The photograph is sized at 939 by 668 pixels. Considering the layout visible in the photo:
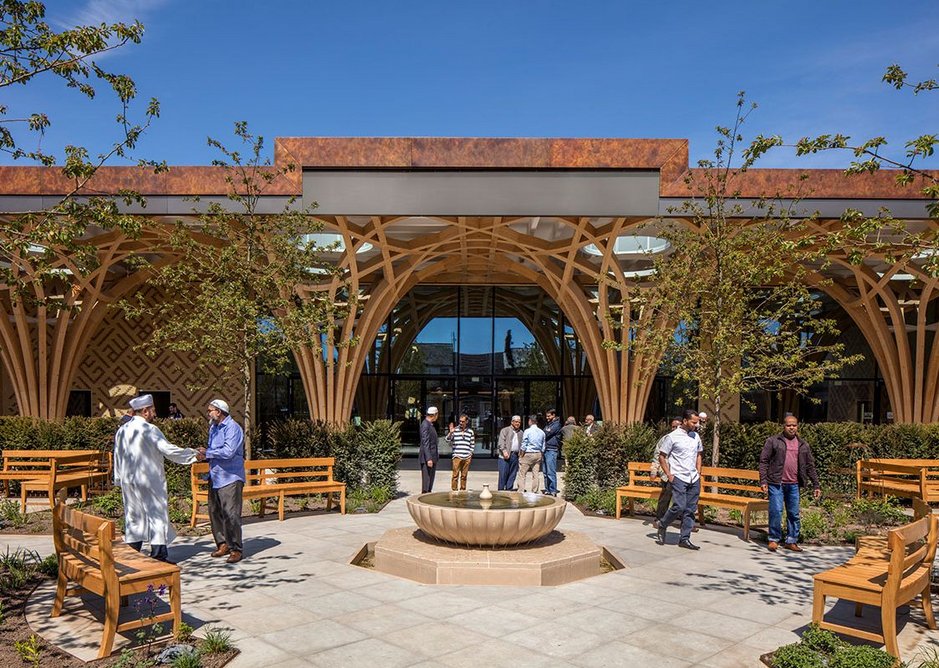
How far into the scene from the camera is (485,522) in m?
7.26

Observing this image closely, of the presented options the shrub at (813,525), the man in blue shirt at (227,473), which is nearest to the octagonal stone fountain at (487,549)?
the man in blue shirt at (227,473)

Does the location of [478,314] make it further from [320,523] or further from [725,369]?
[320,523]

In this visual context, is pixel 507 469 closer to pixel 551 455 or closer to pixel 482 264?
pixel 551 455

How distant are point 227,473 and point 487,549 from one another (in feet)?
9.20

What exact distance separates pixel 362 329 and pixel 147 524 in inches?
455

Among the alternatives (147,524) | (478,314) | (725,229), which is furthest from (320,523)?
(478,314)

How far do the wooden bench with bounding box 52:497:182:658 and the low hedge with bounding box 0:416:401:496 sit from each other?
650 centimetres

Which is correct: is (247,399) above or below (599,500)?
above

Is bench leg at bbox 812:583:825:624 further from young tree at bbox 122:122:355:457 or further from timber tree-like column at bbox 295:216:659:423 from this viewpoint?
timber tree-like column at bbox 295:216:659:423

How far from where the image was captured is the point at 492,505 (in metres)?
8.12

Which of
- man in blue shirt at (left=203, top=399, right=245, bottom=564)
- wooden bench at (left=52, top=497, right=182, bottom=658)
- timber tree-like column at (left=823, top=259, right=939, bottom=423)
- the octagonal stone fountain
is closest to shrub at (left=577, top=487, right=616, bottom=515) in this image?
the octagonal stone fountain

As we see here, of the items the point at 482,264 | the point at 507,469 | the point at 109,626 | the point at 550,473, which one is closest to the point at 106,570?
the point at 109,626

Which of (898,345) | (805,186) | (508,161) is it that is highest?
(508,161)

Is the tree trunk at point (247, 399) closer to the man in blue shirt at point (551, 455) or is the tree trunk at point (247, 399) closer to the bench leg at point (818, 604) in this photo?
the man in blue shirt at point (551, 455)
